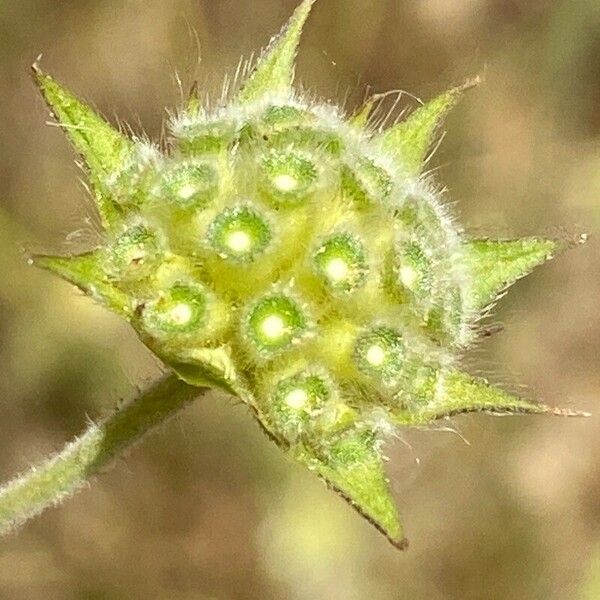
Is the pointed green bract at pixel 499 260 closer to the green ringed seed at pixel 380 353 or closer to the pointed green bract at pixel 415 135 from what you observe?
the pointed green bract at pixel 415 135

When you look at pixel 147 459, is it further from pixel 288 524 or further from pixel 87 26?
pixel 87 26

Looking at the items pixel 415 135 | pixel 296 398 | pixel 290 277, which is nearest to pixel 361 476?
pixel 296 398

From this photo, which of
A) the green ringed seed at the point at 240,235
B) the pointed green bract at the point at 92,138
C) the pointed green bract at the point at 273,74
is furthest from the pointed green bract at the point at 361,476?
the pointed green bract at the point at 273,74

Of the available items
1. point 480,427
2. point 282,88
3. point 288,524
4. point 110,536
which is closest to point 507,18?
point 480,427

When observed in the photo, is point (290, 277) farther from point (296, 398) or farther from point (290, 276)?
point (296, 398)

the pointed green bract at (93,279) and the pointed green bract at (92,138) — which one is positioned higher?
the pointed green bract at (92,138)

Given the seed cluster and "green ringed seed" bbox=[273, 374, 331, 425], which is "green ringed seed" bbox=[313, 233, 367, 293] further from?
"green ringed seed" bbox=[273, 374, 331, 425]
